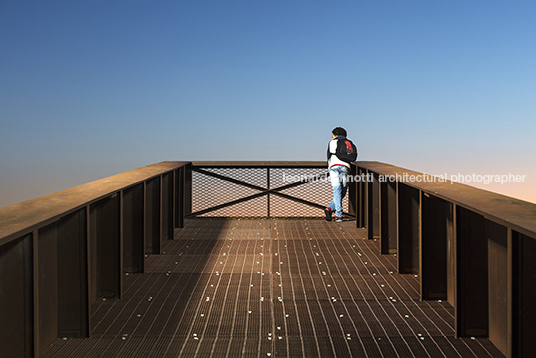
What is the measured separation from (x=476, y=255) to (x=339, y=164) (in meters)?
4.23

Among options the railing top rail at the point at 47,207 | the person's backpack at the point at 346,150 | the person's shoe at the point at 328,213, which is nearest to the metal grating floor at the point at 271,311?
the railing top rail at the point at 47,207

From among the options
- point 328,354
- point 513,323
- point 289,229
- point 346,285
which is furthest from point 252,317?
point 289,229

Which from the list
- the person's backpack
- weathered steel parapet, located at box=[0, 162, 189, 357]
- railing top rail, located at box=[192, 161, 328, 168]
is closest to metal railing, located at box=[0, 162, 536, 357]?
weathered steel parapet, located at box=[0, 162, 189, 357]

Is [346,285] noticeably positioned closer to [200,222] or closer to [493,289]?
[493,289]

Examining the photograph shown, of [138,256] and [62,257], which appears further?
[138,256]

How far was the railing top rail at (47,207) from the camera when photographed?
90.0 inches

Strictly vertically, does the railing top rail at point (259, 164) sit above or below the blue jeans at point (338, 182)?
above

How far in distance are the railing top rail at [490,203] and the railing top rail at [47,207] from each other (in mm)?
2502

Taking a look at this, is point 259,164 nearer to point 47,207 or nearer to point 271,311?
point 271,311

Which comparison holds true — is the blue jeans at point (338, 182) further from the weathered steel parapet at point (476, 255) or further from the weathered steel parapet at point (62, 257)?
the weathered steel parapet at point (62, 257)

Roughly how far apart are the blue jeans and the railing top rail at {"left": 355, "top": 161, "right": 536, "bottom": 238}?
3202 mm

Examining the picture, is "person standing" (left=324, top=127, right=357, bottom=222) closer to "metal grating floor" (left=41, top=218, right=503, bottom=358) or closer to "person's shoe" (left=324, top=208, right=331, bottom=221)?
"person's shoe" (left=324, top=208, right=331, bottom=221)

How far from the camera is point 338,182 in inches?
288

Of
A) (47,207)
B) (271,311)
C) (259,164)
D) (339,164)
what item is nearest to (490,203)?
(271,311)
